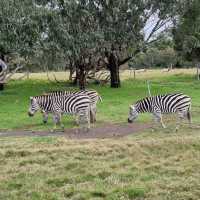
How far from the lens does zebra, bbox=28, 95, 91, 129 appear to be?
2012cm

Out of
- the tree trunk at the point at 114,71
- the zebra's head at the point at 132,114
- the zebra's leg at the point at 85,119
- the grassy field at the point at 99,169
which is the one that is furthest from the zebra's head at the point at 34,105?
the tree trunk at the point at 114,71

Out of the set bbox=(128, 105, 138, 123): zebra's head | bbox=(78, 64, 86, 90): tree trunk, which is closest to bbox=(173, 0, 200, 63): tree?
bbox=(78, 64, 86, 90): tree trunk

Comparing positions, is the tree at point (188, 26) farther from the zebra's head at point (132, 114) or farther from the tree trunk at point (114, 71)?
the zebra's head at point (132, 114)

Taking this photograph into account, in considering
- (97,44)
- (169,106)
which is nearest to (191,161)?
(169,106)

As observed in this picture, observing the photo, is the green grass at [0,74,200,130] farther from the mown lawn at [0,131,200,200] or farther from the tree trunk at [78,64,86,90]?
the mown lawn at [0,131,200,200]

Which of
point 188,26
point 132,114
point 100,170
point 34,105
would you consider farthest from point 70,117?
point 188,26

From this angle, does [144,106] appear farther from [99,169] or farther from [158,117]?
[99,169]

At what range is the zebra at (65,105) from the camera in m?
20.1

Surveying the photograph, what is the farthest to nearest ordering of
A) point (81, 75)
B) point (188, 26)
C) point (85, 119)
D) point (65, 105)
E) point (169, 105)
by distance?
point (188, 26) → point (81, 75) → point (65, 105) → point (85, 119) → point (169, 105)

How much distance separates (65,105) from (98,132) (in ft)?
7.57

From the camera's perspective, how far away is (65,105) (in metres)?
20.5

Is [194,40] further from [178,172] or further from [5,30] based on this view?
[178,172]

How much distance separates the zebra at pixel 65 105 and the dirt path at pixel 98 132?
2.48ft

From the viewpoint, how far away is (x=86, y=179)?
10898 mm
